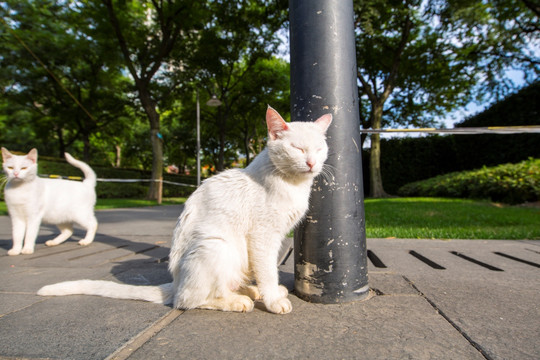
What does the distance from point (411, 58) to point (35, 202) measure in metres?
17.2

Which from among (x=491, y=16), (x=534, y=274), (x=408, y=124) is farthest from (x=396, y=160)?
(x=534, y=274)

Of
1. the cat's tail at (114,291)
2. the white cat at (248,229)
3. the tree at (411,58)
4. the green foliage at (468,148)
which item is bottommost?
the cat's tail at (114,291)

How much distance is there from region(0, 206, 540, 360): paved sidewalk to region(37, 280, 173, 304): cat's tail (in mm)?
53

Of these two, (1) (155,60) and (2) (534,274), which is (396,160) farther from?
(2) (534,274)

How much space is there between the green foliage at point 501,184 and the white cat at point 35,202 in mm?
11190

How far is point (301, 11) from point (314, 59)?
1.12ft

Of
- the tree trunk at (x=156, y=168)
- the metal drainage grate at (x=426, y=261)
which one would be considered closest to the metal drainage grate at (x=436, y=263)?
the metal drainage grate at (x=426, y=261)

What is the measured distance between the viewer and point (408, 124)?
21.4 metres

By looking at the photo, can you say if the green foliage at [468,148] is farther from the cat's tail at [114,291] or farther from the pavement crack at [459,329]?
the cat's tail at [114,291]

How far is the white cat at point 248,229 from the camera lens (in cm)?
177

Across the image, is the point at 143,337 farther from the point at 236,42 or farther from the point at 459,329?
the point at 236,42

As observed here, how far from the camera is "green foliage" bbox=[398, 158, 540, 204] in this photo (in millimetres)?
9062

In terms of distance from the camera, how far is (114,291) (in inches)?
77.8

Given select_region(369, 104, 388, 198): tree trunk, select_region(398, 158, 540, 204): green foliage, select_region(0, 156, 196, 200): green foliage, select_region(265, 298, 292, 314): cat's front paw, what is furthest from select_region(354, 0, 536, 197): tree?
select_region(0, 156, 196, 200): green foliage
